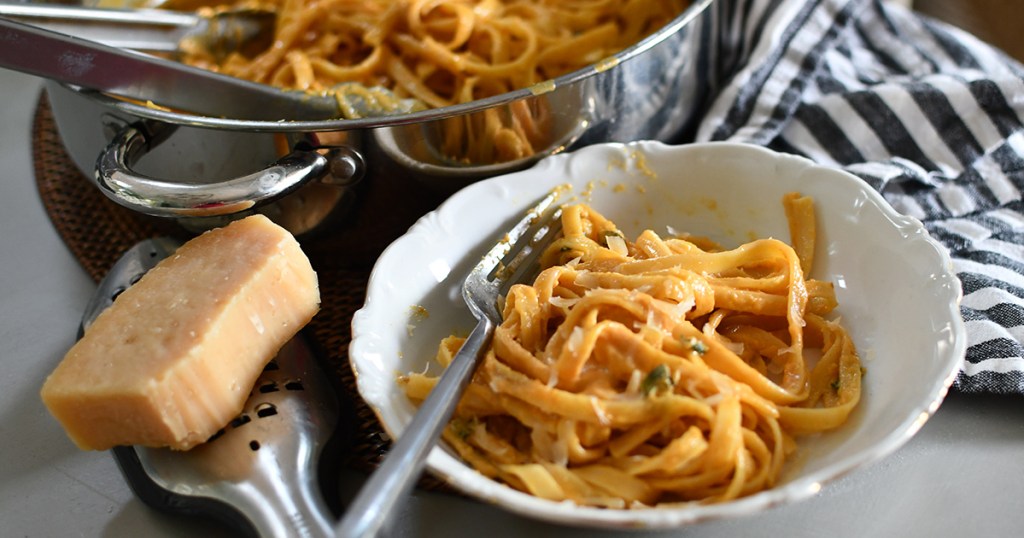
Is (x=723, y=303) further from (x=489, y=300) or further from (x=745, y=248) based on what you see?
(x=489, y=300)

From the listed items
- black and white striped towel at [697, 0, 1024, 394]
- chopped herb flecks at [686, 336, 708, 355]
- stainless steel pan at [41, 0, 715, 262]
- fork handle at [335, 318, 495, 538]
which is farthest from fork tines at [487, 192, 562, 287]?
black and white striped towel at [697, 0, 1024, 394]

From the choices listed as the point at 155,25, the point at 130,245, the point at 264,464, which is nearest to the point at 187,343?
the point at 264,464

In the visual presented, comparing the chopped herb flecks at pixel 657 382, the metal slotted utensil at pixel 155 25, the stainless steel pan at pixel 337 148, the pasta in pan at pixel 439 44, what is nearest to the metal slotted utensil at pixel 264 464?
the stainless steel pan at pixel 337 148

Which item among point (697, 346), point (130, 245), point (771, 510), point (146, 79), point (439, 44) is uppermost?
point (146, 79)

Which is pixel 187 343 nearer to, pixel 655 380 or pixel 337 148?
pixel 337 148

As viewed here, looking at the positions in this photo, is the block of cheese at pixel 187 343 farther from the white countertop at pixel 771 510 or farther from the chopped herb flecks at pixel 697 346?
the chopped herb flecks at pixel 697 346

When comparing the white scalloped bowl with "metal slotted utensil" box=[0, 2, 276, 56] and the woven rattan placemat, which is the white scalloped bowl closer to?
the woven rattan placemat

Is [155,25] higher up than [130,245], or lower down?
higher up
